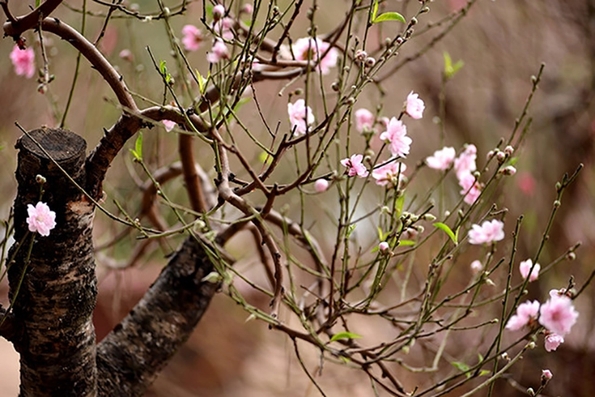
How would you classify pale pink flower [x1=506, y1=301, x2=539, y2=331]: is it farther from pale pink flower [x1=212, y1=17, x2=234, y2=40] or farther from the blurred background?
the blurred background

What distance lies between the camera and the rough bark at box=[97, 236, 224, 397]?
1097mm

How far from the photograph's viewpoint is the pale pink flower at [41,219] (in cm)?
80

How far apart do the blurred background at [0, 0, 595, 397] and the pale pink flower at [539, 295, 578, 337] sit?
141cm

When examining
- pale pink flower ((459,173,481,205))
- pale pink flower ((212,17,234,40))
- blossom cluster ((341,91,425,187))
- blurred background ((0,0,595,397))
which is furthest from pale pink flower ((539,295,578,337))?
blurred background ((0,0,595,397))

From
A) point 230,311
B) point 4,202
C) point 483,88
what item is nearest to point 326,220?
point 230,311

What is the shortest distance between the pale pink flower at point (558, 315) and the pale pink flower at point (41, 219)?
569 mm

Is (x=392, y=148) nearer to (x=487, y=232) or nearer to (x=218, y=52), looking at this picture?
(x=487, y=232)

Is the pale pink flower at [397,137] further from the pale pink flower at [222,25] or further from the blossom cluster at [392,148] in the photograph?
the pale pink flower at [222,25]

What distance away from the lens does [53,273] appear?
880 millimetres

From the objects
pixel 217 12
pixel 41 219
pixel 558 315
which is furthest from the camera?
pixel 217 12

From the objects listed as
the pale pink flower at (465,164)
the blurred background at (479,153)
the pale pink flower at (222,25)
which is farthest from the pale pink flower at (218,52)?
the blurred background at (479,153)

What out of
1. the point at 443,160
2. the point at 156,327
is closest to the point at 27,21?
the point at 156,327

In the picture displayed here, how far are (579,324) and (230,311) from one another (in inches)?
51.1

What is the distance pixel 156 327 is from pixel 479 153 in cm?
169
